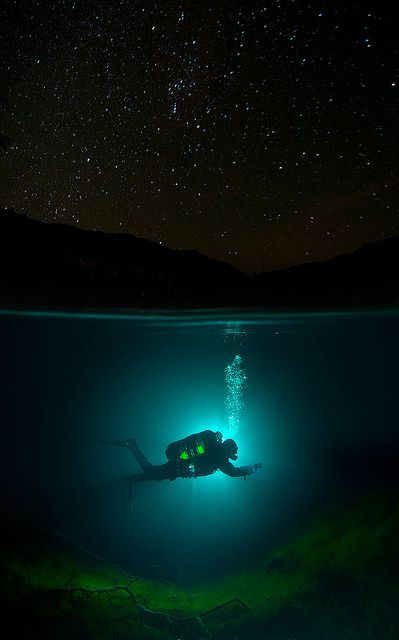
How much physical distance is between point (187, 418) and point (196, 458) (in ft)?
163

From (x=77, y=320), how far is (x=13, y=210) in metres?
9.71

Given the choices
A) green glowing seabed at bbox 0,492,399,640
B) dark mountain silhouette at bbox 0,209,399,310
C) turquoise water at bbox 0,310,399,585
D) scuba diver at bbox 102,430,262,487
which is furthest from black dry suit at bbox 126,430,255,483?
dark mountain silhouette at bbox 0,209,399,310

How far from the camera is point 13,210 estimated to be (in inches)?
316

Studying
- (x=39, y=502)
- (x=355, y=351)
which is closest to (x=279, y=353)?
(x=355, y=351)

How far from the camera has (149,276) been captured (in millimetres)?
10562

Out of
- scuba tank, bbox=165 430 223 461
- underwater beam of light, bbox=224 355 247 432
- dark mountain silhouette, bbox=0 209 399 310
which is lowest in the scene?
underwater beam of light, bbox=224 355 247 432

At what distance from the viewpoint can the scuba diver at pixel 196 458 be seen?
9.15 m

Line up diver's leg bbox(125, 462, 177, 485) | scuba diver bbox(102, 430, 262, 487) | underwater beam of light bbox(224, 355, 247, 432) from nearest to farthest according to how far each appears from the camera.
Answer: scuba diver bbox(102, 430, 262, 487)
diver's leg bbox(125, 462, 177, 485)
underwater beam of light bbox(224, 355, 247, 432)

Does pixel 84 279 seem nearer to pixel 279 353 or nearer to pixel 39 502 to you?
pixel 39 502

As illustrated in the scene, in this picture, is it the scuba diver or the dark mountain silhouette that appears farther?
the scuba diver

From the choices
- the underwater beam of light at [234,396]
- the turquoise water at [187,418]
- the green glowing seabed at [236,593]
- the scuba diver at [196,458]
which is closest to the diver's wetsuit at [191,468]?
the scuba diver at [196,458]

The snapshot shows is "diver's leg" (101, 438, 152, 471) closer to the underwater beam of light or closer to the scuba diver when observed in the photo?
the scuba diver

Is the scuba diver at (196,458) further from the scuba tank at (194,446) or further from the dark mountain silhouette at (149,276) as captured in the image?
the dark mountain silhouette at (149,276)

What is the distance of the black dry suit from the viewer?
915 centimetres
